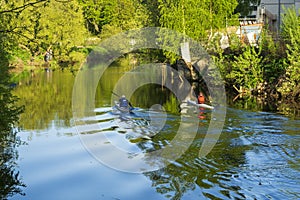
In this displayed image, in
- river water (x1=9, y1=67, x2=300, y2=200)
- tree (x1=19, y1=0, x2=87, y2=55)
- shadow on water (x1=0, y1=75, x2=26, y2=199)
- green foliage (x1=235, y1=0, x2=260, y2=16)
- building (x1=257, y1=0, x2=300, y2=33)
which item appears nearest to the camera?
tree (x1=19, y1=0, x2=87, y2=55)

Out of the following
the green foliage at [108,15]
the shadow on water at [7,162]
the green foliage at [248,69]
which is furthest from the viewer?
the green foliage at [108,15]

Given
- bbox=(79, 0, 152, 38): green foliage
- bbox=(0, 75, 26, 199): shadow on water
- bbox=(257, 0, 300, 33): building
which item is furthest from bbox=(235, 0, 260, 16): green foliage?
bbox=(0, 75, 26, 199): shadow on water

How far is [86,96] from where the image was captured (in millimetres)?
34094

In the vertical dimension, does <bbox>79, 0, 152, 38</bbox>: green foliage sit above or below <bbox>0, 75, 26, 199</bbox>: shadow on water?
above

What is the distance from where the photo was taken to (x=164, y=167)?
1484 centimetres

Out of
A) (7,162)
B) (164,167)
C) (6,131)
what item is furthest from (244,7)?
(6,131)

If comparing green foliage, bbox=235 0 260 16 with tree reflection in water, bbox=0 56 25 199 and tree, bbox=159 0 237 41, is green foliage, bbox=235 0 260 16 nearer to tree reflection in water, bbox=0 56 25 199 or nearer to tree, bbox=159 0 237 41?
tree, bbox=159 0 237 41

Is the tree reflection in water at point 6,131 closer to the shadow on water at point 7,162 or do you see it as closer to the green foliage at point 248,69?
the shadow on water at point 7,162

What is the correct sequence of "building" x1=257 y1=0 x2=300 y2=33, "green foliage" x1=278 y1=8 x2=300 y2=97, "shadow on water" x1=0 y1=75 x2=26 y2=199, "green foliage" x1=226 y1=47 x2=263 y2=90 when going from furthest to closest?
"building" x1=257 y1=0 x2=300 y2=33 → "green foliage" x1=226 y1=47 x2=263 y2=90 → "green foliage" x1=278 y1=8 x2=300 y2=97 → "shadow on water" x1=0 y1=75 x2=26 y2=199

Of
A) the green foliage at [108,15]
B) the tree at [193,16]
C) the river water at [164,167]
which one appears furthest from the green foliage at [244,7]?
the river water at [164,167]

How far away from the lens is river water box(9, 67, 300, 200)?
12609 mm

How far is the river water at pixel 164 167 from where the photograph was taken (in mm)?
12609

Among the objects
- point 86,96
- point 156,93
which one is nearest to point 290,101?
point 156,93

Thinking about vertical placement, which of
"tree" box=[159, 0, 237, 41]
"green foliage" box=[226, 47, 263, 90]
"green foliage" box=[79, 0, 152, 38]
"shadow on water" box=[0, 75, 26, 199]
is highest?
"green foliage" box=[79, 0, 152, 38]
